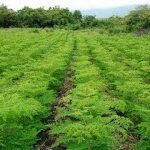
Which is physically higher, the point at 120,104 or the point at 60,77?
the point at 120,104

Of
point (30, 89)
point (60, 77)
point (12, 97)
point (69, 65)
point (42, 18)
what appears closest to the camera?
point (12, 97)

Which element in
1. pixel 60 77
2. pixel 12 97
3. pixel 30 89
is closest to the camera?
pixel 12 97

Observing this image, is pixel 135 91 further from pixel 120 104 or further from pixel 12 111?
pixel 12 111

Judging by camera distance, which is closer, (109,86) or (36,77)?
(36,77)

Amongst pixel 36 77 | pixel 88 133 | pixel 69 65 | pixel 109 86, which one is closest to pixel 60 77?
pixel 109 86

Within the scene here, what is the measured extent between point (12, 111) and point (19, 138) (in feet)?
2.42

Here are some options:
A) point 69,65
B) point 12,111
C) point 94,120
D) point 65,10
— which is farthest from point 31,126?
point 65,10

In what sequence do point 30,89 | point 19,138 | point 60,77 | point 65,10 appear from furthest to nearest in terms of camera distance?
point 65,10 < point 60,77 < point 30,89 < point 19,138

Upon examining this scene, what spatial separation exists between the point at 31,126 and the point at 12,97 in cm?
110

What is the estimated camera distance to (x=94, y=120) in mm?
8656

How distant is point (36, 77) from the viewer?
548 inches

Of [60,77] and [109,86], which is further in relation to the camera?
[60,77]

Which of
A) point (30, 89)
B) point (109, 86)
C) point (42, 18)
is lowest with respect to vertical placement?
point (42, 18)

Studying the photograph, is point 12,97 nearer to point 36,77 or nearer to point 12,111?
point 12,111
